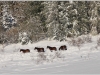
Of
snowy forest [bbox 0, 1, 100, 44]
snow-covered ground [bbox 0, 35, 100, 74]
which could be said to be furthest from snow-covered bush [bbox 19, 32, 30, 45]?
snow-covered ground [bbox 0, 35, 100, 74]

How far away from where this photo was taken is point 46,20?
2803 centimetres

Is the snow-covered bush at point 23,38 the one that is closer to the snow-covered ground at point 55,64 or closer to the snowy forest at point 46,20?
the snowy forest at point 46,20

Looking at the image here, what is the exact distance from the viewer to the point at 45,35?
28.9 metres

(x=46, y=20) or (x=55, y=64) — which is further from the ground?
(x=46, y=20)

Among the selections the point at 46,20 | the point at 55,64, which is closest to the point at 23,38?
the point at 46,20

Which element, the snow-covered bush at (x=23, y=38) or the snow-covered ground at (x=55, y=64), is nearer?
the snow-covered ground at (x=55, y=64)

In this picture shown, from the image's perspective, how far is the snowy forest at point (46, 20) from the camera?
2736 cm

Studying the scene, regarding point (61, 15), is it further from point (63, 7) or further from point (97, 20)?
point (97, 20)

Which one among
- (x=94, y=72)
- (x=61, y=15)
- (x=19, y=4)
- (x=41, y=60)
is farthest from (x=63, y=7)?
(x=94, y=72)

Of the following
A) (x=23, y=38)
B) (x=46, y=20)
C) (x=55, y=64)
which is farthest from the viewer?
(x=46, y=20)

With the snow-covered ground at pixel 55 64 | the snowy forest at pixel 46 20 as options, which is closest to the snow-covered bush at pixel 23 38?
the snowy forest at pixel 46 20

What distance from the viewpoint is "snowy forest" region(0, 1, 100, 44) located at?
2736 cm

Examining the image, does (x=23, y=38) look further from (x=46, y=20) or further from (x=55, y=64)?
(x=55, y=64)

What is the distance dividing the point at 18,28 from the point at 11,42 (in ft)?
5.68
